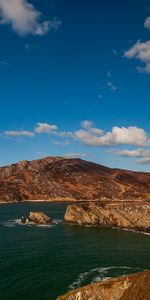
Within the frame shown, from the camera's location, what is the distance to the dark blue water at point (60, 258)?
57106 mm

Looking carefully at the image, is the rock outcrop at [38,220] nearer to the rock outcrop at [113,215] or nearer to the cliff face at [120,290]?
the rock outcrop at [113,215]

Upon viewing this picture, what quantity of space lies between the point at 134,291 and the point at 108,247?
5723cm

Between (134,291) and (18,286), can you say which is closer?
(134,291)

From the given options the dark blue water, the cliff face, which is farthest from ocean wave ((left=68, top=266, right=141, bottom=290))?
the cliff face

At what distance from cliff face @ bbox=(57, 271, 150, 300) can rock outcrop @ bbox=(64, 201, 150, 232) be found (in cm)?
8296

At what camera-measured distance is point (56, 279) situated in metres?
60.4

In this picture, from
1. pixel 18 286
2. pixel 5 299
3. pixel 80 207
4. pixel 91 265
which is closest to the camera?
pixel 5 299

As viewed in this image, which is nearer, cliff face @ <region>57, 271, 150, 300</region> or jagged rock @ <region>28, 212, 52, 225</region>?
cliff face @ <region>57, 271, 150, 300</region>

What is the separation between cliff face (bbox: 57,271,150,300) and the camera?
31623mm

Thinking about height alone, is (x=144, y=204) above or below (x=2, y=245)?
above

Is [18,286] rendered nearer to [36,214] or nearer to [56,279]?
[56,279]

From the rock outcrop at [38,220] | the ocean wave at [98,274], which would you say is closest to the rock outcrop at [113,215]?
the rock outcrop at [38,220]

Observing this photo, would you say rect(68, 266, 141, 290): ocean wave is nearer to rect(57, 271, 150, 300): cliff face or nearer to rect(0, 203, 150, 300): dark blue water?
rect(0, 203, 150, 300): dark blue water

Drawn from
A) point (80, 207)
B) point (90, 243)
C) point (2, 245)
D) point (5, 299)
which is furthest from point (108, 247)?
point (80, 207)
